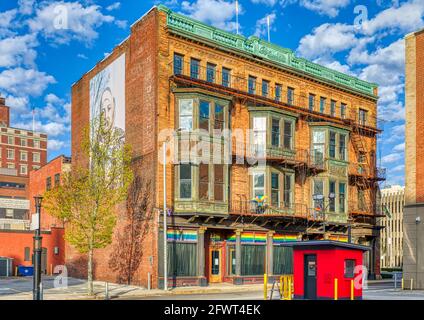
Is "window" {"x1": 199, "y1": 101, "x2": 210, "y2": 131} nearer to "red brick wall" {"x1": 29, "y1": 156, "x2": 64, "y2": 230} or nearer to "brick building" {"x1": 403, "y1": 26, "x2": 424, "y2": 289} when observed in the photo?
"brick building" {"x1": 403, "y1": 26, "x2": 424, "y2": 289}

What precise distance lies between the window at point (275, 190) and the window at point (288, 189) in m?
0.97

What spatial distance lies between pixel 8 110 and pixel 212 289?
342ft

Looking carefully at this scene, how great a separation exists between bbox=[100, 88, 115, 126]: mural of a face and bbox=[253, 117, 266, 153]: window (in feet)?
35.3

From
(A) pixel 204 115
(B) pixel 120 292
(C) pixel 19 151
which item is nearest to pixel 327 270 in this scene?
(B) pixel 120 292

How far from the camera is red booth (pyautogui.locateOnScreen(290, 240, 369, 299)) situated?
74.0ft

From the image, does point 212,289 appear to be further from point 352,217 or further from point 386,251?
point 386,251

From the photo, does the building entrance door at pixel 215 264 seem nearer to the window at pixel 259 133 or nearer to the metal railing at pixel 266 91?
the window at pixel 259 133

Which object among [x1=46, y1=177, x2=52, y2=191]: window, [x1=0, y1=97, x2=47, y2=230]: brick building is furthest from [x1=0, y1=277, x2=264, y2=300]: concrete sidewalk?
[x1=0, y1=97, x2=47, y2=230]: brick building

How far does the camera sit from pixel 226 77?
4075cm

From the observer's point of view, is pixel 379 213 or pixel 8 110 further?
pixel 8 110

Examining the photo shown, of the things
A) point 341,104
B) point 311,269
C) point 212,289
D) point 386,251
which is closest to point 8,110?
point 386,251

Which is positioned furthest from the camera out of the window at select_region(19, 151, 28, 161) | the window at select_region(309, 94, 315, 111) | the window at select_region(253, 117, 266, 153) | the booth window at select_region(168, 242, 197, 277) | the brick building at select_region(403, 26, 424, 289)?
the window at select_region(19, 151, 28, 161)

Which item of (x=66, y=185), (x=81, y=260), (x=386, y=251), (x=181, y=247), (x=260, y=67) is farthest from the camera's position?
(x=386, y=251)

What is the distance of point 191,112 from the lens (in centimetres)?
3709
